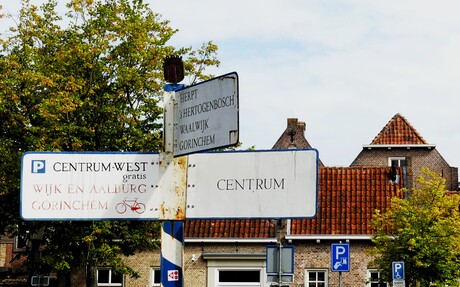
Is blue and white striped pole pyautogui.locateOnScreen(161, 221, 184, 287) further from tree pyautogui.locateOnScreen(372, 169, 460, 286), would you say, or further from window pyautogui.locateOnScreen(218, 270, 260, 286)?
window pyautogui.locateOnScreen(218, 270, 260, 286)

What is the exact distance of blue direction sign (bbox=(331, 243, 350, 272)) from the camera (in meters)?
20.8

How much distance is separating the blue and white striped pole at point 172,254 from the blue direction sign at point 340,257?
49.8ft

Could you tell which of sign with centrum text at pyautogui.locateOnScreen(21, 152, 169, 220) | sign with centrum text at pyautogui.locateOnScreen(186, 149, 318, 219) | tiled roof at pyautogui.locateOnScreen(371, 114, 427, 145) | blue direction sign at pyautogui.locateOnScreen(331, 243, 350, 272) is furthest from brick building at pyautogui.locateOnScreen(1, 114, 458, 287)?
sign with centrum text at pyautogui.locateOnScreen(186, 149, 318, 219)

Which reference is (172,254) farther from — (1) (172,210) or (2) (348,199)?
(2) (348,199)

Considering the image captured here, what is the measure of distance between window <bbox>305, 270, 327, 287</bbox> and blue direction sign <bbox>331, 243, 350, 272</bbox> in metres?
13.4

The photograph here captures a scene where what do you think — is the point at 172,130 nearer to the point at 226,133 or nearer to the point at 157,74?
the point at 226,133

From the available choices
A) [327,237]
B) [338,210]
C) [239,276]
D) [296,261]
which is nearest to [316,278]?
[296,261]

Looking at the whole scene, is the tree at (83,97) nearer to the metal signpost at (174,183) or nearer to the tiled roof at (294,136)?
the tiled roof at (294,136)

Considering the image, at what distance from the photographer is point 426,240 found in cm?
2761

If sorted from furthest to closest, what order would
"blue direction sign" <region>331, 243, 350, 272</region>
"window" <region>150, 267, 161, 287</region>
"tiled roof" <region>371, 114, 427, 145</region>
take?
"tiled roof" <region>371, 114, 427, 145</region> → "window" <region>150, 267, 161, 287</region> → "blue direction sign" <region>331, 243, 350, 272</region>

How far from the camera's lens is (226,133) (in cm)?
541

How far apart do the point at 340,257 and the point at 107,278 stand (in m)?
16.7

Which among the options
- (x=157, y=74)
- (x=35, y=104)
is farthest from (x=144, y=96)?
(x=35, y=104)

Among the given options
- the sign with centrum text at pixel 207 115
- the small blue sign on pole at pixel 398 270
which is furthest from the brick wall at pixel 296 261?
the sign with centrum text at pixel 207 115
